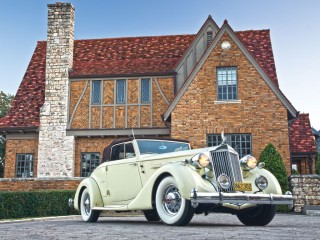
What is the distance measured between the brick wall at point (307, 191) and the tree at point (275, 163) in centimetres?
69

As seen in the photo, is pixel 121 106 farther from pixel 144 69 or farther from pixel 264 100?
pixel 264 100

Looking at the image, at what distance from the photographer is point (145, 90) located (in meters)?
22.4

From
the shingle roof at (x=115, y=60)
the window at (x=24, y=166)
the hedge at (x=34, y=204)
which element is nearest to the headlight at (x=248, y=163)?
the hedge at (x=34, y=204)

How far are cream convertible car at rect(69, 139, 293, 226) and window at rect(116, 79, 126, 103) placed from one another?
1259 cm

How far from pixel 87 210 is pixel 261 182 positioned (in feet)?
A: 13.3

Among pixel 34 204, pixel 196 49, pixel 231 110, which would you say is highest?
pixel 196 49

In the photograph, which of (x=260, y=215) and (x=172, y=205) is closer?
(x=172, y=205)

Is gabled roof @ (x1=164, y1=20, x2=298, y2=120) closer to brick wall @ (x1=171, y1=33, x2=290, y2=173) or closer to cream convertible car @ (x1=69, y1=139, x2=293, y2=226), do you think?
brick wall @ (x1=171, y1=33, x2=290, y2=173)

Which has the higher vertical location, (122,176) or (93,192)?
(122,176)

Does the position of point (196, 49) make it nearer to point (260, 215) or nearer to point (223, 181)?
point (260, 215)

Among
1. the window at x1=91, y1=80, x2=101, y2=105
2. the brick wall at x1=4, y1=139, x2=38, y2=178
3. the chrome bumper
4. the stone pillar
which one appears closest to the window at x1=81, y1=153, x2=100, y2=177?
the stone pillar

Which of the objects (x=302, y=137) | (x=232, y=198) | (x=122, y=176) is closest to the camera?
(x=232, y=198)

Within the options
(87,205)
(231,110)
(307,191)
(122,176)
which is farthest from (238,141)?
(122,176)

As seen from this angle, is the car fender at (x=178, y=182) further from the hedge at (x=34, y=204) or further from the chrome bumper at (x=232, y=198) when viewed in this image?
the hedge at (x=34, y=204)
